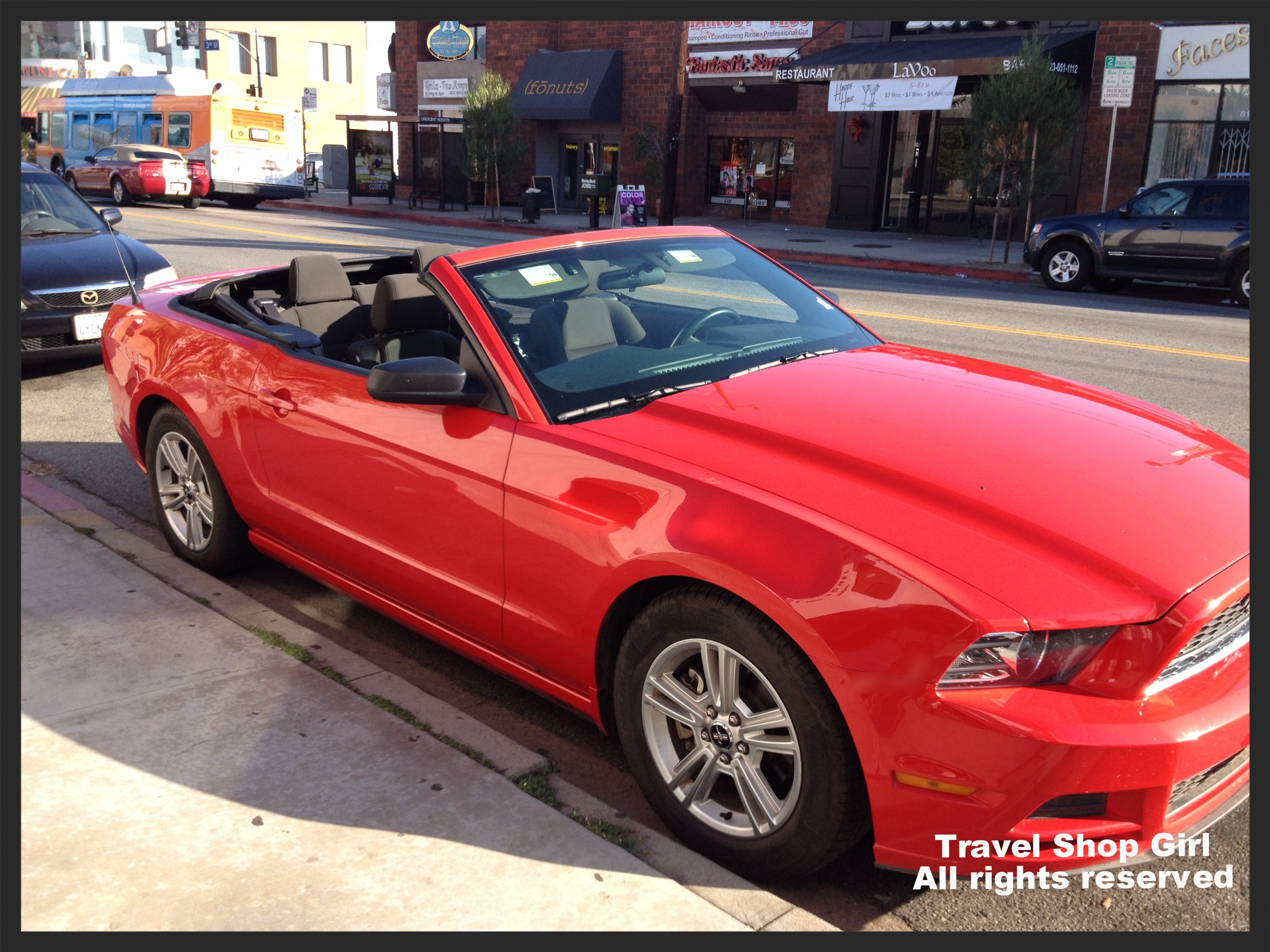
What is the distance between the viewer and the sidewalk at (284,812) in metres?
2.71

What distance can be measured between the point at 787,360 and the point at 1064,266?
1490cm

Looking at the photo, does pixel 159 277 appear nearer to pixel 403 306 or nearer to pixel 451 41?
pixel 403 306

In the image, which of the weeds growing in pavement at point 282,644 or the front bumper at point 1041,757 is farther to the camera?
the weeds growing in pavement at point 282,644

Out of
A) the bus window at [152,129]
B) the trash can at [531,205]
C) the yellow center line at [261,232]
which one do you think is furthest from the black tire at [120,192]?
the trash can at [531,205]

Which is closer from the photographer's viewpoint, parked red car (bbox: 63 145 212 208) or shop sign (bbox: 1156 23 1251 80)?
shop sign (bbox: 1156 23 1251 80)

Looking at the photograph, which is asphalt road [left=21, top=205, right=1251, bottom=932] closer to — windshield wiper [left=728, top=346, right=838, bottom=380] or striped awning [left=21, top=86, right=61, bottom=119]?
windshield wiper [left=728, top=346, right=838, bottom=380]

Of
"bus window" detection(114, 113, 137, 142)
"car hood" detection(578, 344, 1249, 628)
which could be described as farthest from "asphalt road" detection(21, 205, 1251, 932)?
"bus window" detection(114, 113, 137, 142)

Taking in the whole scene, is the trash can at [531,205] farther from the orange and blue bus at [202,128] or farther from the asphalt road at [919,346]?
the orange and blue bus at [202,128]

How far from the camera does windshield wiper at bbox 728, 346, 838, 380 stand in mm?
3662

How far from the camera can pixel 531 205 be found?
2888 cm

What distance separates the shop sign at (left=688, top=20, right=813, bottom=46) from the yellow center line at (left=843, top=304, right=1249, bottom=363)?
17.5m

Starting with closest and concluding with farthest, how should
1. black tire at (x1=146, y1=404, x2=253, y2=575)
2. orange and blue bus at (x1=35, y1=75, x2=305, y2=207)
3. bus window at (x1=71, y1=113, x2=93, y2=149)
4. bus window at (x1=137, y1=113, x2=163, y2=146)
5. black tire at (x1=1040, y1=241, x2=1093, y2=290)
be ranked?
black tire at (x1=146, y1=404, x2=253, y2=575)
black tire at (x1=1040, y1=241, x2=1093, y2=290)
orange and blue bus at (x1=35, y1=75, x2=305, y2=207)
bus window at (x1=137, y1=113, x2=163, y2=146)
bus window at (x1=71, y1=113, x2=93, y2=149)

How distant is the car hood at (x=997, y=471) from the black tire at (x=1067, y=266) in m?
14.5

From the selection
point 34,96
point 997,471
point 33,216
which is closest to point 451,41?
point 34,96
